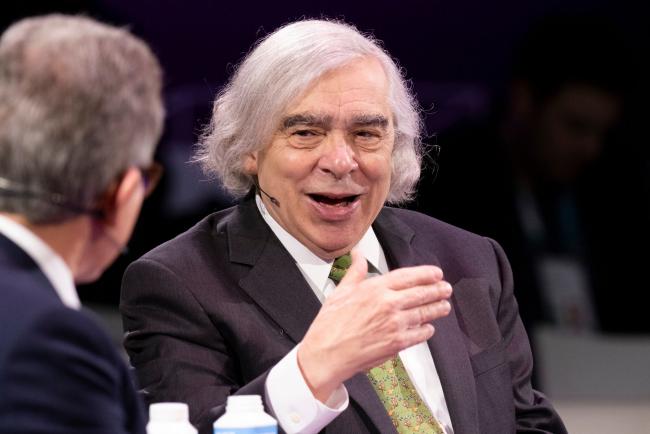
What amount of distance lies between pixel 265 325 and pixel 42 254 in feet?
2.66

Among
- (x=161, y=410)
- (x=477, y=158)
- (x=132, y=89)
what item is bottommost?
(x=477, y=158)

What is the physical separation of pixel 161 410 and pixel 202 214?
1835 mm

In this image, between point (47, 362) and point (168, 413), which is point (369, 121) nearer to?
point (168, 413)

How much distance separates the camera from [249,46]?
3.51 metres

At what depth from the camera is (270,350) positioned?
6.72ft

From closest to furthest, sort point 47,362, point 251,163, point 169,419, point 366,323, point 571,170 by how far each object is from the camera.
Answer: point 47,362 → point 169,419 → point 366,323 → point 251,163 → point 571,170

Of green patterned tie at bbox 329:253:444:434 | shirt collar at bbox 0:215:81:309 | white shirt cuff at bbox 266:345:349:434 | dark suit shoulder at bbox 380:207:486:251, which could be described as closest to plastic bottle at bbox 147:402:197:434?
white shirt cuff at bbox 266:345:349:434

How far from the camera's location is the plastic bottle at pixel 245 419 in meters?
1.62

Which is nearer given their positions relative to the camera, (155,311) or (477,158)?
(155,311)

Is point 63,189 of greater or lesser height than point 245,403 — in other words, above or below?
above

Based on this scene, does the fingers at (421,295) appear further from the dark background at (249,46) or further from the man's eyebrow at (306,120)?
the dark background at (249,46)

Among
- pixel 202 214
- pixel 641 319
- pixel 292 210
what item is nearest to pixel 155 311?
pixel 292 210

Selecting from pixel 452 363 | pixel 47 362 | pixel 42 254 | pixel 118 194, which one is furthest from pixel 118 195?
pixel 452 363

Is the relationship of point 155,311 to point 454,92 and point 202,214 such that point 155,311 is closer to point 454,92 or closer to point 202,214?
point 202,214
